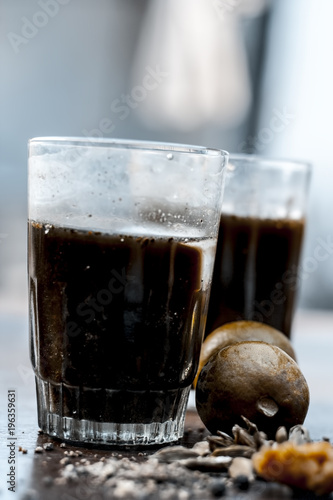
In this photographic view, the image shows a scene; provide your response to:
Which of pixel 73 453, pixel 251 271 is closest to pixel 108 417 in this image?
pixel 73 453

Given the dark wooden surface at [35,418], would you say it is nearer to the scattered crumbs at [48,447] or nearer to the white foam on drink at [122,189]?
the scattered crumbs at [48,447]

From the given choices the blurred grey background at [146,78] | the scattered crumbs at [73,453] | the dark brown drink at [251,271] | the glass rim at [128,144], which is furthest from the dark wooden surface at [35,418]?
the blurred grey background at [146,78]

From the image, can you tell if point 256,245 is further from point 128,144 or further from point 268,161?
point 128,144

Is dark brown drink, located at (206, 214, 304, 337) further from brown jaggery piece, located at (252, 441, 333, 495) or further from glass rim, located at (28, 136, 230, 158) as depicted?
brown jaggery piece, located at (252, 441, 333, 495)

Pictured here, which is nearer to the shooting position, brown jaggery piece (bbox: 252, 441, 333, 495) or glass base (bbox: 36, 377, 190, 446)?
brown jaggery piece (bbox: 252, 441, 333, 495)

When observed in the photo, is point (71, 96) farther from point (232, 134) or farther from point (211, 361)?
point (211, 361)

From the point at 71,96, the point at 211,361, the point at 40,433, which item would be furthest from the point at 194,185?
the point at 71,96

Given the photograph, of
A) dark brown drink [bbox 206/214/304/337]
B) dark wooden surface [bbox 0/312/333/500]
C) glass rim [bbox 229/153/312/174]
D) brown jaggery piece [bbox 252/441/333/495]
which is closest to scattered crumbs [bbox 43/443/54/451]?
dark wooden surface [bbox 0/312/333/500]
